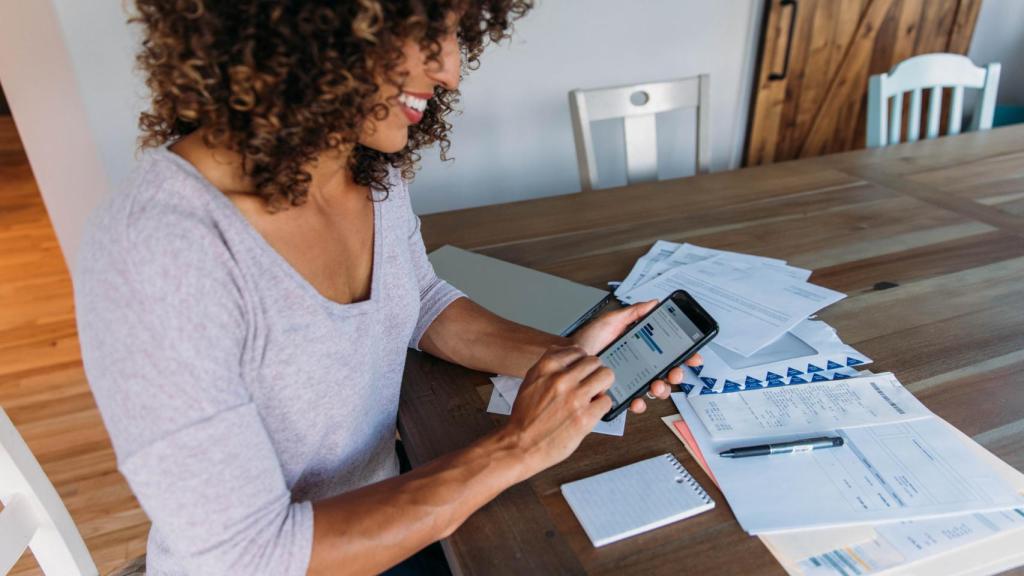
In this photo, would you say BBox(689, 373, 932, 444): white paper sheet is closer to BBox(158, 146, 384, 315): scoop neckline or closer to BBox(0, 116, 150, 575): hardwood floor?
BBox(158, 146, 384, 315): scoop neckline

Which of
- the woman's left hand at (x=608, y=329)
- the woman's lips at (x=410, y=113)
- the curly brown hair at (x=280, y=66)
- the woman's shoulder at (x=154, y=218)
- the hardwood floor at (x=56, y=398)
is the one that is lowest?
the hardwood floor at (x=56, y=398)

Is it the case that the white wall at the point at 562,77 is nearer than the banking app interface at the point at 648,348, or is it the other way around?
the banking app interface at the point at 648,348

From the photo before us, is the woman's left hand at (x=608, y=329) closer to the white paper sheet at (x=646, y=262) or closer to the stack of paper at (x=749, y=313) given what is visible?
the stack of paper at (x=749, y=313)

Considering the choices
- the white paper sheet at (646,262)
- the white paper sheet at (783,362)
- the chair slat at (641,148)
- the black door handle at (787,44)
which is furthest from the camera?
the black door handle at (787,44)

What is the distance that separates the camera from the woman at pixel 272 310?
1.83ft

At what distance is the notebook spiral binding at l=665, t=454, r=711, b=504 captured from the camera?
0.73m

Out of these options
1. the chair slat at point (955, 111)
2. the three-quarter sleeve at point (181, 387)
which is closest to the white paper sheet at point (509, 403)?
the three-quarter sleeve at point (181, 387)

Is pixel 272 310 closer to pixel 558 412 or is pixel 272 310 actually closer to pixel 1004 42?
pixel 558 412

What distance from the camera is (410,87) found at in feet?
2.30

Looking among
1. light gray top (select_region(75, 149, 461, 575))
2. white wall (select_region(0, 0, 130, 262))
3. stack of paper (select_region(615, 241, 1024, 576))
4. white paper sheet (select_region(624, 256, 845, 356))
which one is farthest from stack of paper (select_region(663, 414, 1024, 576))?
white wall (select_region(0, 0, 130, 262))

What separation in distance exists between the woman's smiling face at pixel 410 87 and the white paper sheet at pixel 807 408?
1.65 feet

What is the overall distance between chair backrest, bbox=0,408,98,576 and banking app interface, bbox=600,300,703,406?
67cm

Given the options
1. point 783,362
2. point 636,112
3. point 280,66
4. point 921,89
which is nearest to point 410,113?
point 280,66

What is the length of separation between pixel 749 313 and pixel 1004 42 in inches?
117
